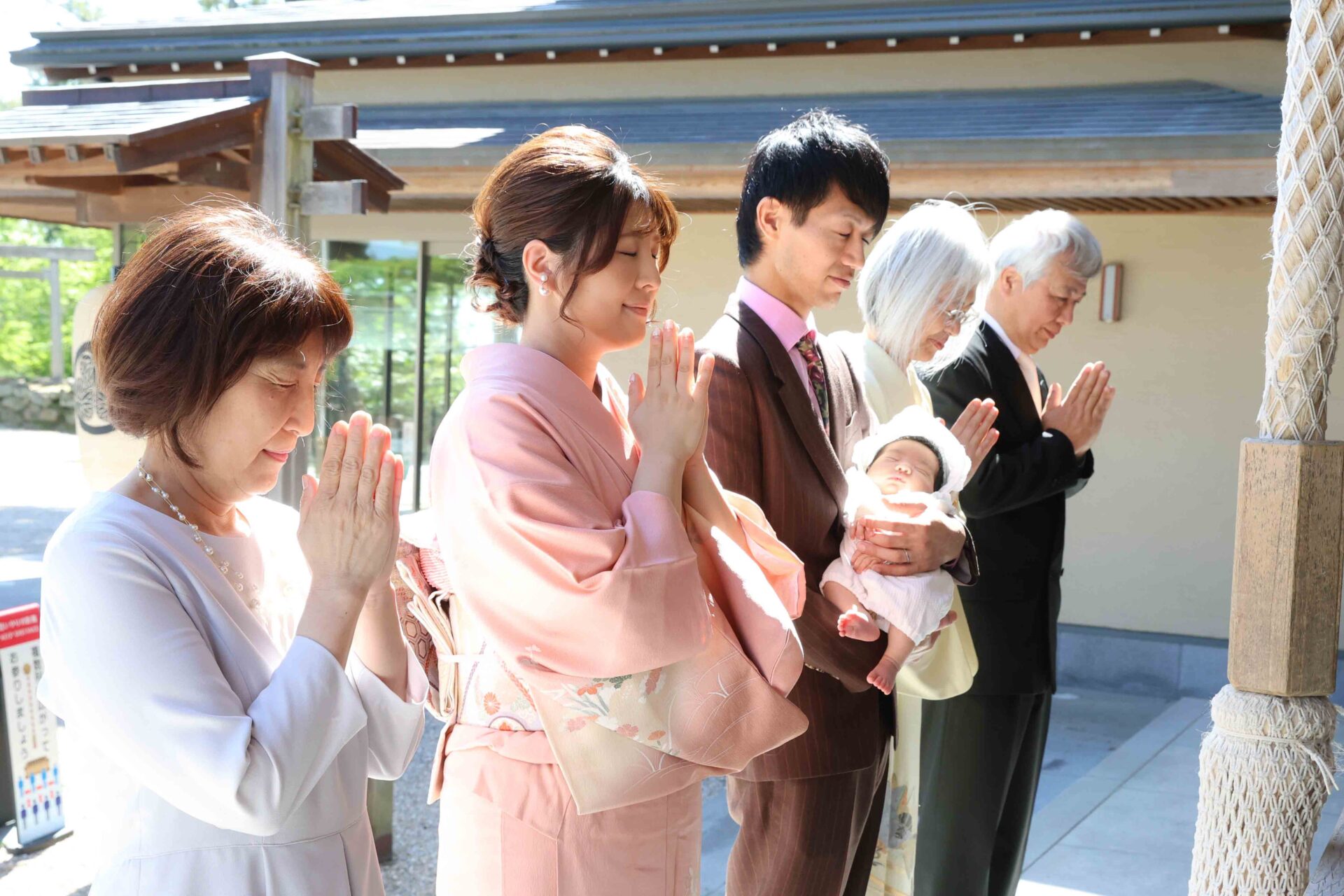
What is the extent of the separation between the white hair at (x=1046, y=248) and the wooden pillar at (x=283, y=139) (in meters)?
2.29

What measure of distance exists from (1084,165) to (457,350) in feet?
16.4

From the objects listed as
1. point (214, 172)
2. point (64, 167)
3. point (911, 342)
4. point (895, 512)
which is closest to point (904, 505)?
point (895, 512)

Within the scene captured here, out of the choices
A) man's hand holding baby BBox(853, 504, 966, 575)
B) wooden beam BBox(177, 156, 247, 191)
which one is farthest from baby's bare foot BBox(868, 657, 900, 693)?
wooden beam BBox(177, 156, 247, 191)

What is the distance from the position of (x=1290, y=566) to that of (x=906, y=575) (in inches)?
25.4

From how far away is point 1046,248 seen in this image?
3.07 m

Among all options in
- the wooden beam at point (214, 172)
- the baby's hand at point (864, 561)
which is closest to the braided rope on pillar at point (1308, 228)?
the baby's hand at point (864, 561)

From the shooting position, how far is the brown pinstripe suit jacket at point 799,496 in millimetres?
2262

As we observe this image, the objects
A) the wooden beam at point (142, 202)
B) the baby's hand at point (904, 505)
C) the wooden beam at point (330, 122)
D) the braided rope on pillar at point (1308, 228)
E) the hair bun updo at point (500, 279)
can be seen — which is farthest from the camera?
the wooden beam at point (142, 202)

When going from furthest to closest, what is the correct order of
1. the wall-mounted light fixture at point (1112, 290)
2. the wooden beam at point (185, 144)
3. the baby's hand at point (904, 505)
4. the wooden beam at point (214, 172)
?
1. the wall-mounted light fixture at point (1112, 290)
2. the wooden beam at point (214, 172)
3. the wooden beam at point (185, 144)
4. the baby's hand at point (904, 505)

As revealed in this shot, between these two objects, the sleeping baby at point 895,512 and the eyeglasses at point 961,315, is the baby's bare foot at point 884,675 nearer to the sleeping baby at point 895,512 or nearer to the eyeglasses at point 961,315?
the sleeping baby at point 895,512

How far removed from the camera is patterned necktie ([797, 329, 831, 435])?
2.43m

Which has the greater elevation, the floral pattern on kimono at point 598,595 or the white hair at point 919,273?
the white hair at point 919,273

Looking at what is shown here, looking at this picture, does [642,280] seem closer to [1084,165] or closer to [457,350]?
[1084,165]

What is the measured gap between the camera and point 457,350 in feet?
30.5
